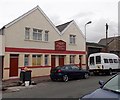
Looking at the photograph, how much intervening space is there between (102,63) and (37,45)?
7.35 meters

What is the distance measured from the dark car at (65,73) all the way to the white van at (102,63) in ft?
14.0

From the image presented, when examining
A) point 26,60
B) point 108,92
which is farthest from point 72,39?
point 108,92

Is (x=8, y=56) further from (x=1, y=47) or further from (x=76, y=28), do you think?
(x=76, y=28)

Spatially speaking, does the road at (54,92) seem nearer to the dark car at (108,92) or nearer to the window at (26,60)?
the dark car at (108,92)

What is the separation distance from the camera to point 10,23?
22.8 meters

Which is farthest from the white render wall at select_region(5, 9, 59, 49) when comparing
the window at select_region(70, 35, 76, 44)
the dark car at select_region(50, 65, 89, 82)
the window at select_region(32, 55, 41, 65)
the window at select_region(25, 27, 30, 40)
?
the dark car at select_region(50, 65, 89, 82)

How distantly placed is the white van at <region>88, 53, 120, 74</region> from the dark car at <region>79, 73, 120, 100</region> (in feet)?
63.8

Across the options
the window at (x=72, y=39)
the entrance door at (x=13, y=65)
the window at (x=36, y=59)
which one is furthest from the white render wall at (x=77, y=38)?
the entrance door at (x=13, y=65)

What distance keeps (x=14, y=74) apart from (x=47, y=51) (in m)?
5.12

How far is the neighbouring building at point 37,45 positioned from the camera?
22578 mm

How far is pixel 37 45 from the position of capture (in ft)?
83.3

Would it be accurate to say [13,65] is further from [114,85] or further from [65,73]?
[114,85]

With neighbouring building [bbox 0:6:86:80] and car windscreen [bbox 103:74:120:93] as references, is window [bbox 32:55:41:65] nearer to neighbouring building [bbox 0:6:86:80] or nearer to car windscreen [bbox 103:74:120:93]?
neighbouring building [bbox 0:6:86:80]

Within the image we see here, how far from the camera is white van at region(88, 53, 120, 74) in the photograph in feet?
85.4
